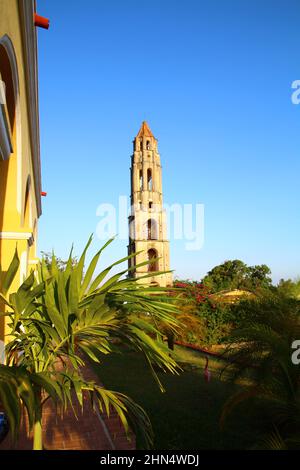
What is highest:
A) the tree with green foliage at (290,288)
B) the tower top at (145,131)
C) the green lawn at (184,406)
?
the tower top at (145,131)

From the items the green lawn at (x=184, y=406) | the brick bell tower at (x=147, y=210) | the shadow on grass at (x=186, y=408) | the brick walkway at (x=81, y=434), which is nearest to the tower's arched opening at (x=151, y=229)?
the brick bell tower at (x=147, y=210)

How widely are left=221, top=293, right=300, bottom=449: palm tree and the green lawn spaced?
559 millimetres

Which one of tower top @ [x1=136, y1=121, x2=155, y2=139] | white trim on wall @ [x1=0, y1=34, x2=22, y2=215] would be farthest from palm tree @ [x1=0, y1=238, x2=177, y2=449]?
tower top @ [x1=136, y1=121, x2=155, y2=139]

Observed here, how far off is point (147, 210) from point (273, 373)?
31449 millimetres

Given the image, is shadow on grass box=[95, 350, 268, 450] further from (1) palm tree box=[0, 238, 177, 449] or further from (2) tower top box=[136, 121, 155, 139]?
(2) tower top box=[136, 121, 155, 139]

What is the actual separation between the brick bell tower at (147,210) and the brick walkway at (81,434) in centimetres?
2533

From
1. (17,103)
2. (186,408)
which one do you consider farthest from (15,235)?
(186,408)

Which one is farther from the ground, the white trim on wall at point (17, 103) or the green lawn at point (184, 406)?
the white trim on wall at point (17, 103)

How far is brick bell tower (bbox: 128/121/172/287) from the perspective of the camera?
34.4m

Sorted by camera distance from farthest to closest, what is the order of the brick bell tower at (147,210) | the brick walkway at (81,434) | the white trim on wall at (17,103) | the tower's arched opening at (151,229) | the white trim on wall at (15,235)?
the tower's arched opening at (151,229) < the brick bell tower at (147,210) < the brick walkway at (81,434) < the white trim on wall at (15,235) < the white trim on wall at (17,103)

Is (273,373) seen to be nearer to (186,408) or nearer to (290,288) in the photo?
(186,408)

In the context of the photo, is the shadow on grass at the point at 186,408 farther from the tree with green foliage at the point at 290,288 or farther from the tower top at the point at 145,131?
the tower top at the point at 145,131

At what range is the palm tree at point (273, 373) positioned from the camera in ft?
15.4

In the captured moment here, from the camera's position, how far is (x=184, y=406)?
865 centimetres
